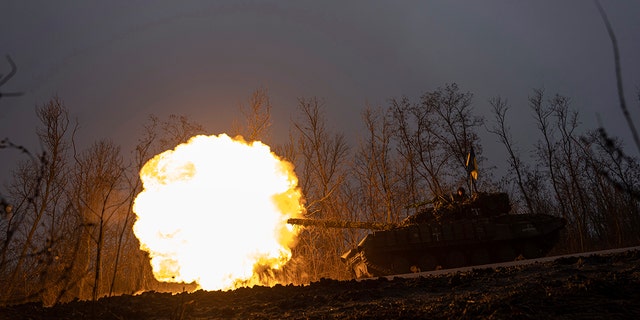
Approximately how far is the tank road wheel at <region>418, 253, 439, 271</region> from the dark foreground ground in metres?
11.5

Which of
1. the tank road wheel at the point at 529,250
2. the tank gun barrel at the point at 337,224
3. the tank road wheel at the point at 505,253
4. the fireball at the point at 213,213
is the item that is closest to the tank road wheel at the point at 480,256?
the tank road wheel at the point at 505,253

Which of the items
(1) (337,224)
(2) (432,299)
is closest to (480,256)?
(1) (337,224)

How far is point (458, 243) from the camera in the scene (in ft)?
66.0

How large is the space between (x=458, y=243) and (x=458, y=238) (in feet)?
0.86

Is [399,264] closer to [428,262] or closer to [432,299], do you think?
[428,262]

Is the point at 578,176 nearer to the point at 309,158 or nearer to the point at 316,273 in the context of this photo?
the point at 309,158

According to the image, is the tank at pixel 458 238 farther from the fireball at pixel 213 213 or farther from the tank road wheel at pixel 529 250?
the fireball at pixel 213 213

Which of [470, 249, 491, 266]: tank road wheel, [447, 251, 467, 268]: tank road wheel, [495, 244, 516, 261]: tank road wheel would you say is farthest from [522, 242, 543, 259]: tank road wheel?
[447, 251, 467, 268]: tank road wheel

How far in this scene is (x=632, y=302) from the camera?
16.6 ft

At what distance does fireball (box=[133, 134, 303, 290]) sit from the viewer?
39.7ft

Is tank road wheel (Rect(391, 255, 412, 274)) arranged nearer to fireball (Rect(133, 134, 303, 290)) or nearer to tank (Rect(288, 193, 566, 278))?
tank (Rect(288, 193, 566, 278))

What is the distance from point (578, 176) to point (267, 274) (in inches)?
1406

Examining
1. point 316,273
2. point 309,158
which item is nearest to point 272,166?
point 316,273

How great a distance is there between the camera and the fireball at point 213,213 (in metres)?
12.1
